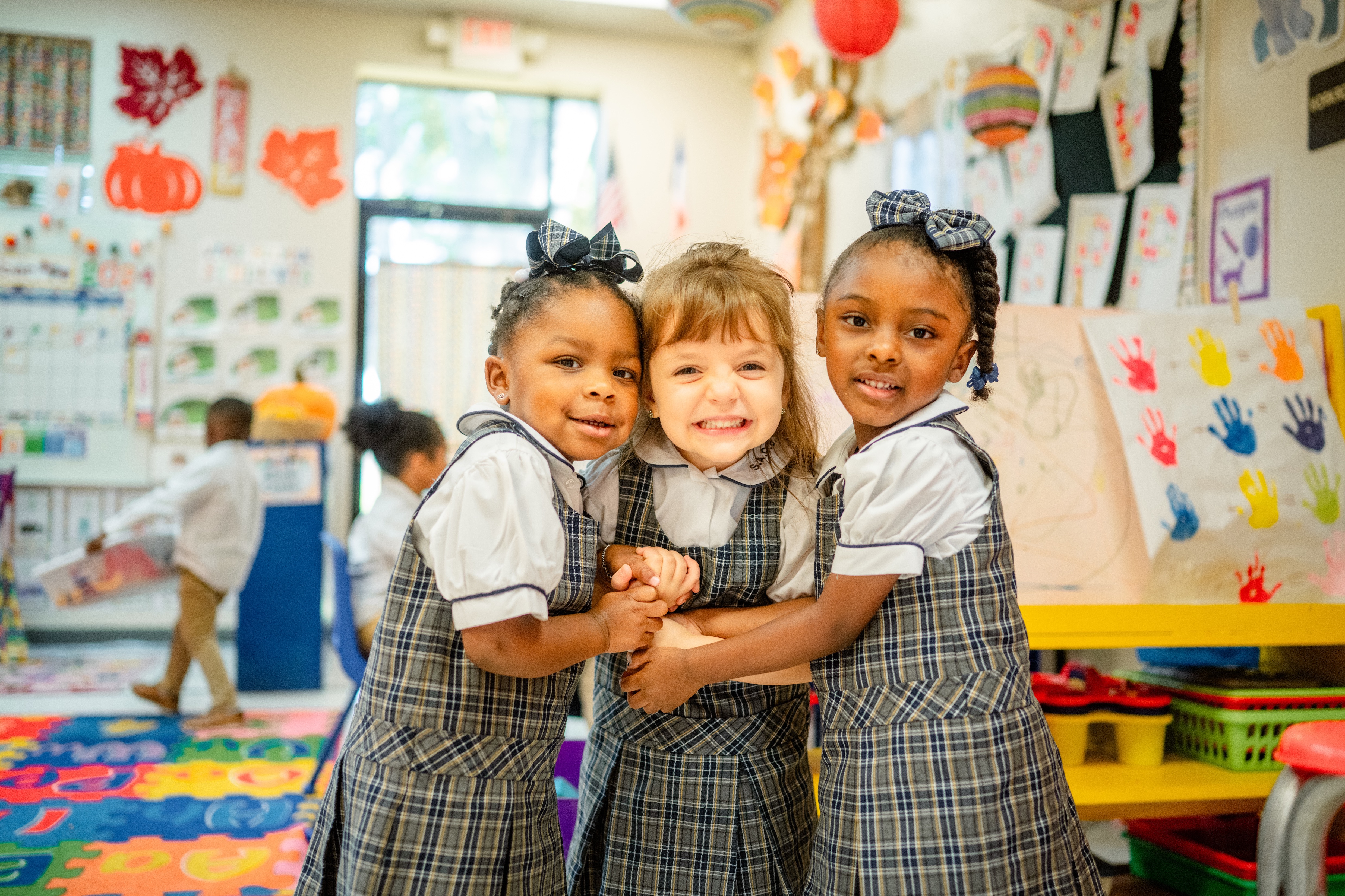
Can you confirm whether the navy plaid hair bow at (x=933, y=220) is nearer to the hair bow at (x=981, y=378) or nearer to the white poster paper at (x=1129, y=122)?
the hair bow at (x=981, y=378)

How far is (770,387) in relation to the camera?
1.19 metres

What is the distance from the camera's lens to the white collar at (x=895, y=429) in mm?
1092

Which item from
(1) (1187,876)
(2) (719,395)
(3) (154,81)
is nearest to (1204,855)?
(1) (1187,876)

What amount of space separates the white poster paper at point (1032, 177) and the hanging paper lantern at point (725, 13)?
3.13ft

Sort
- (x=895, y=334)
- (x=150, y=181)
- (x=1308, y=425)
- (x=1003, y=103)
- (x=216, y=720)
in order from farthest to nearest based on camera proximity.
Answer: (x=150, y=181) → (x=216, y=720) → (x=1003, y=103) → (x=1308, y=425) → (x=895, y=334)

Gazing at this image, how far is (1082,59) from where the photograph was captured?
2732 mm

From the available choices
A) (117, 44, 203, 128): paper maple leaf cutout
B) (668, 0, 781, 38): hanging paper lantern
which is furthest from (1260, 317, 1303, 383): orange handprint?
(117, 44, 203, 128): paper maple leaf cutout

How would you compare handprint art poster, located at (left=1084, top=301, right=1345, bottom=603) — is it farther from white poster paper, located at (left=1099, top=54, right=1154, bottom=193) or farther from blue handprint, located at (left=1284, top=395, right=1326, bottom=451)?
white poster paper, located at (left=1099, top=54, right=1154, bottom=193)

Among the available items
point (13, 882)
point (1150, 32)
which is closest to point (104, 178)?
point (13, 882)

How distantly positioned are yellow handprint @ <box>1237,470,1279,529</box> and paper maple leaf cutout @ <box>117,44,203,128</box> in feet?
17.3

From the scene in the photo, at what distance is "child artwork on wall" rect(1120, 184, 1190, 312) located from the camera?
2369mm

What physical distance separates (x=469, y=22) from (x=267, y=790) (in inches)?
165

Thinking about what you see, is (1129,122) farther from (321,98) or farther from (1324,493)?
(321,98)

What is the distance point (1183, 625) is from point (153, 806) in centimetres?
261
